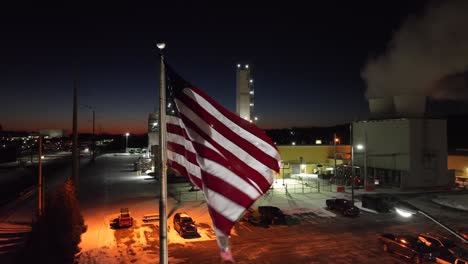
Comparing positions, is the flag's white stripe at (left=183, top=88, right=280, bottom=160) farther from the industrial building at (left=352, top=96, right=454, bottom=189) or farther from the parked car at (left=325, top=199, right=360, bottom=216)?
the industrial building at (left=352, top=96, right=454, bottom=189)

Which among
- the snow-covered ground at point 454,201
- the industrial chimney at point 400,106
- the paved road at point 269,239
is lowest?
the paved road at point 269,239

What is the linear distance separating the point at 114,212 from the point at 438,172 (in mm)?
43100

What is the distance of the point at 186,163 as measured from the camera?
7.91 meters

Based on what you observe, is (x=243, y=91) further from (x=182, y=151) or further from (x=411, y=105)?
(x=182, y=151)

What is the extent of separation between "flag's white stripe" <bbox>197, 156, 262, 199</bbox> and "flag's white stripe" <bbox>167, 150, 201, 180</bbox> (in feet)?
1.32

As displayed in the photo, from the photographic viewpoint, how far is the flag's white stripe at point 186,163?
7.75 m

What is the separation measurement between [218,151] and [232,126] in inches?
26.3

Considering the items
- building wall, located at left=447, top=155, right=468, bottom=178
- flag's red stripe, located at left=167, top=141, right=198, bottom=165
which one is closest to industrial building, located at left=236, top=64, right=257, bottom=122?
building wall, located at left=447, top=155, right=468, bottom=178

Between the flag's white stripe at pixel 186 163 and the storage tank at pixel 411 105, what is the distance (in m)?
→ 55.5

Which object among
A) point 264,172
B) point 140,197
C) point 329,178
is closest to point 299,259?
point 264,172

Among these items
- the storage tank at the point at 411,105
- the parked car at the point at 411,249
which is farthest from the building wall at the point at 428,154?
the parked car at the point at 411,249

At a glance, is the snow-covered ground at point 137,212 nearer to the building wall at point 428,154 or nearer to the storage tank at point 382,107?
the building wall at point 428,154

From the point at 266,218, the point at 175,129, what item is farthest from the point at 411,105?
the point at 175,129

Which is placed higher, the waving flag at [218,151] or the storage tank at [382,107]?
the storage tank at [382,107]
